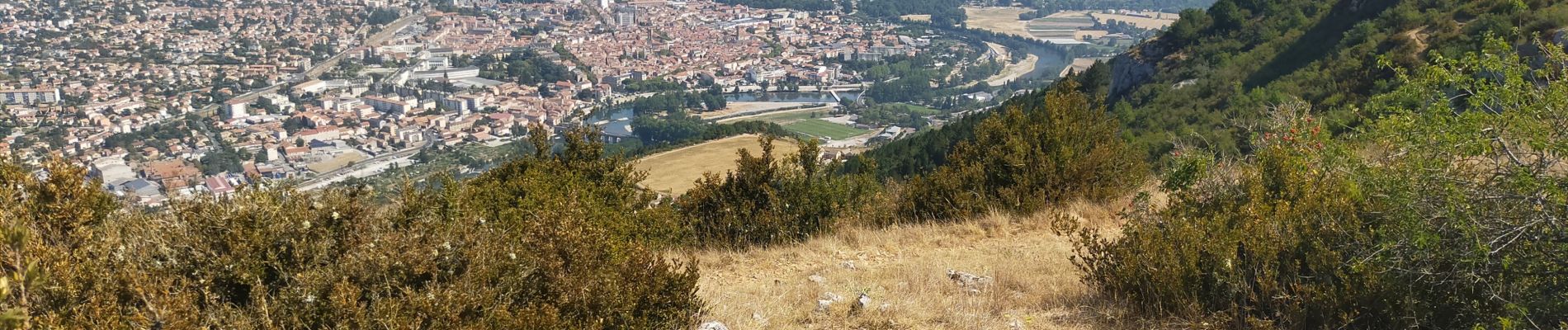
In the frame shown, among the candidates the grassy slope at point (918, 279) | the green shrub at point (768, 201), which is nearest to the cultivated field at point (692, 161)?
the green shrub at point (768, 201)

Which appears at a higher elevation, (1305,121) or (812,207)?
(1305,121)

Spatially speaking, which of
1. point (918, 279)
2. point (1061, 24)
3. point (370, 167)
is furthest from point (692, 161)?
point (1061, 24)

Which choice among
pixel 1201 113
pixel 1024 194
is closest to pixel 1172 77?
pixel 1201 113

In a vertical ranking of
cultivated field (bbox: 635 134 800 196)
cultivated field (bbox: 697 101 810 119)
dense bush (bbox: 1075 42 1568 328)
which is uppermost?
dense bush (bbox: 1075 42 1568 328)

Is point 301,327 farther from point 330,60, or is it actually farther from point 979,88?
point 330,60

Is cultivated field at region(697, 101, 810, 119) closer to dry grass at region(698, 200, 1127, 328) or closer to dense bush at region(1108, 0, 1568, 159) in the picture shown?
dense bush at region(1108, 0, 1568, 159)

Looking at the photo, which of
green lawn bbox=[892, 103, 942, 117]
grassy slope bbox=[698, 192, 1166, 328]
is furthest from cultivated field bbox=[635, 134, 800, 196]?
green lawn bbox=[892, 103, 942, 117]

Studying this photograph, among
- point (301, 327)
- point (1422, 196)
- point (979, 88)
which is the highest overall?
point (1422, 196)
